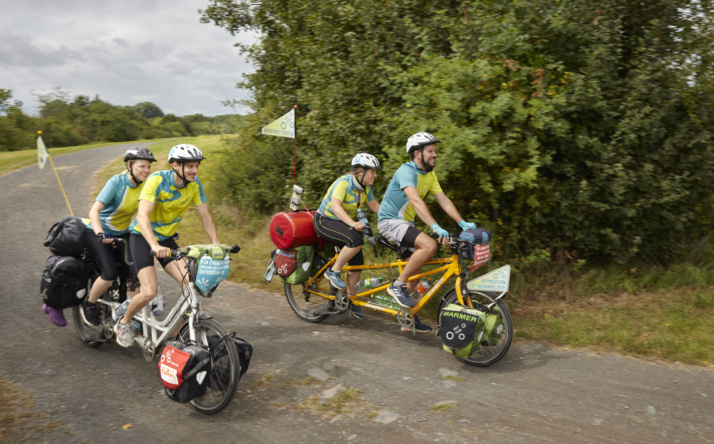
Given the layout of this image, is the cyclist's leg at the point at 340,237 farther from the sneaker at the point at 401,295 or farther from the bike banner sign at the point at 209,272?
the bike banner sign at the point at 209,272

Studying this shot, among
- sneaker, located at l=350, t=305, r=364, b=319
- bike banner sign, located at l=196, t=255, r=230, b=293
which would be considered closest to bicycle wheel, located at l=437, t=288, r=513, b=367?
sneaker, located at l=350, t=305, r=364, b=319

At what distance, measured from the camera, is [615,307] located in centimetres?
661

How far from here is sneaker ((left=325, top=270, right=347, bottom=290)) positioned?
6264mm

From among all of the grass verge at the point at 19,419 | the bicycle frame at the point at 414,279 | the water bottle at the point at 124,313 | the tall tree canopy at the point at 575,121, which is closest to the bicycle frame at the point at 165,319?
the water bottle at the point at 124,313

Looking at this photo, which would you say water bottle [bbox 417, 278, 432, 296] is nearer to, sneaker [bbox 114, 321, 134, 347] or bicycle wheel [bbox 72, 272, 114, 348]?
sneaker [bbox 114, 321, 134, 347]

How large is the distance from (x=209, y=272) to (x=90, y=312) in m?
2.08

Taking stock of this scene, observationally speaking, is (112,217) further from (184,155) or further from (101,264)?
(184,155)

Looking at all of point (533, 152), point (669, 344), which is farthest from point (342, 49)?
point (669, 344)

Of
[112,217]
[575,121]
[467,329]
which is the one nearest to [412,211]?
[467,329]

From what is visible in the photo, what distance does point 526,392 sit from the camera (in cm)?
466

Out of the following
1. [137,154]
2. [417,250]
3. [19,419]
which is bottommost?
[19,419]

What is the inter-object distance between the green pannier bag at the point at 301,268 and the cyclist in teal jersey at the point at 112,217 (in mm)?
1924

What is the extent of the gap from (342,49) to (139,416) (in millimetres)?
7244

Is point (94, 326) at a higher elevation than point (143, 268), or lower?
lower
